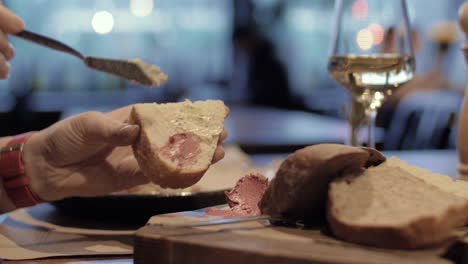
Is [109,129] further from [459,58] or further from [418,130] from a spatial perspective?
[459,58]

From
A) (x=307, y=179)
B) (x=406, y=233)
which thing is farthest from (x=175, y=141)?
(x=406, y=233)

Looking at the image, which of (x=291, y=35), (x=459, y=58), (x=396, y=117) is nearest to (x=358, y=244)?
(x=396, y=117)

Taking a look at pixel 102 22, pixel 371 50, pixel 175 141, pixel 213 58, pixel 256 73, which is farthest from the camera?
pixel 256 73

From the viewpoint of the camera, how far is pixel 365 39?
1896 millimetres

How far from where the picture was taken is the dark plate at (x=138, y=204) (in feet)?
5.05

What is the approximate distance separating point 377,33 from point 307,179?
3.22 ft

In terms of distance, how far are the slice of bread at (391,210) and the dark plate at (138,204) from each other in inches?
22.4

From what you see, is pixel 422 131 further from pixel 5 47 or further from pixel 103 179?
pixel 5 47

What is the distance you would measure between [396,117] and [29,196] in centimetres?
522

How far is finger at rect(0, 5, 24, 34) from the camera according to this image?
157 cm

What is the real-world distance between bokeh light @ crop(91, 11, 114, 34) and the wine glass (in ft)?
16.4

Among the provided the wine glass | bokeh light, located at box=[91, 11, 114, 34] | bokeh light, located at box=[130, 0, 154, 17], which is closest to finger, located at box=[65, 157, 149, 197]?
the wine glass

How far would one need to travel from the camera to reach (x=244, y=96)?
802cm

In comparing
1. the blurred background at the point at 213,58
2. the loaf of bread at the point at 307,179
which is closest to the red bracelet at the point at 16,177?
the loaf of bread at the point at 307,179
